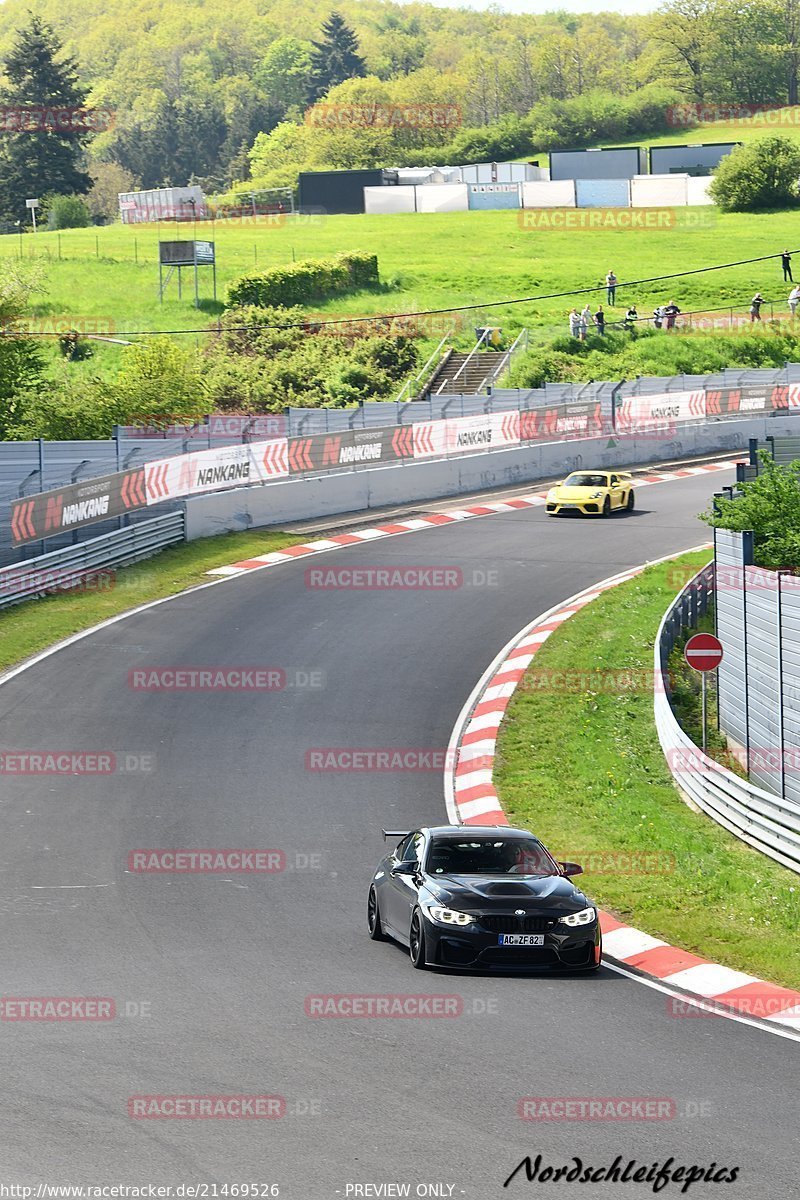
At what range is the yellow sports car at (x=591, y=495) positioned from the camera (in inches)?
1527

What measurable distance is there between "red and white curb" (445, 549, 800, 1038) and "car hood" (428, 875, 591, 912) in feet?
2.88

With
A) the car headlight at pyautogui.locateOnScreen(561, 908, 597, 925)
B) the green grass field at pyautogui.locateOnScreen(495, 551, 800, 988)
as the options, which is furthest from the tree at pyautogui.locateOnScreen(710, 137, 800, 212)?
the car headlight at pyautogui.locateOnScreen(561, 908, 597, 925)

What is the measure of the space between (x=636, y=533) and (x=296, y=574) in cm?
939

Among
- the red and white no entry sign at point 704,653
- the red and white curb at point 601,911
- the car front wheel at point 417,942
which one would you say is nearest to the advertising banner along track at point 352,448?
the red and white curb at point 601,911

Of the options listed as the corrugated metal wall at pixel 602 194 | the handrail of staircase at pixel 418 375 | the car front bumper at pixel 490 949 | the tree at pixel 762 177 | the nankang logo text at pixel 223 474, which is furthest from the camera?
the corrugated metal wall at pixel 602 194

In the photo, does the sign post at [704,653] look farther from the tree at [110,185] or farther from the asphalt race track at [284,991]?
the tree at [110,185]

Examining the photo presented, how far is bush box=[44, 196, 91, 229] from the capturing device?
120 metres

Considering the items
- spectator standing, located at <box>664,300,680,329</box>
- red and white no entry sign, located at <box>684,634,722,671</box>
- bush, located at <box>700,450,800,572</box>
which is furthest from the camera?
spectator standing, located at <box>664,300,680,329</box>

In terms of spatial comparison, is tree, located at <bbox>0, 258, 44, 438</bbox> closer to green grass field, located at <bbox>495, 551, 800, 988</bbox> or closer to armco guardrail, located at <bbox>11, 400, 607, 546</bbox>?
armco guardrail, located at <bbox>11, 400, 607, 546</bbox>

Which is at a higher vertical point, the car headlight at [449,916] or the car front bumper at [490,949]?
the car headlight at [449,916]

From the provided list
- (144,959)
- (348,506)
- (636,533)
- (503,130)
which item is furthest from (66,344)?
(503,130)

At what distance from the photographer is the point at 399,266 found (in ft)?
297

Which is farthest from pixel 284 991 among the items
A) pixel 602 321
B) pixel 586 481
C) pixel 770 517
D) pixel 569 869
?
pixel 602 321

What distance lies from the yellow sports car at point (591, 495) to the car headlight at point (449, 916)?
27.0 metres
